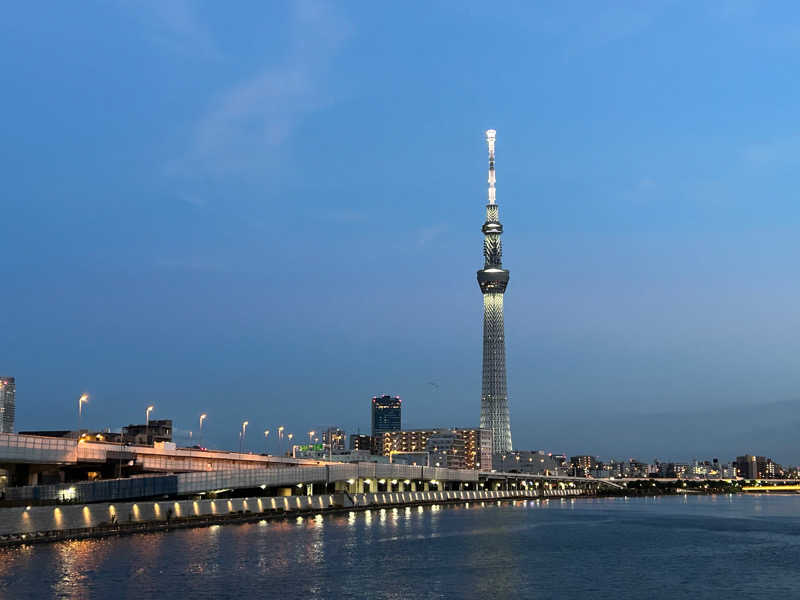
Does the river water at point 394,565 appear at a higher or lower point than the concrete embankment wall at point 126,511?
lower

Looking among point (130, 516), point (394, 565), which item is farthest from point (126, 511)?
point (394, 565)

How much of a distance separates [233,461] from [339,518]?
97.8ft

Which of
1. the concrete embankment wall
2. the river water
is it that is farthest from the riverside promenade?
the river water

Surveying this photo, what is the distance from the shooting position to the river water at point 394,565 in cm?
5875

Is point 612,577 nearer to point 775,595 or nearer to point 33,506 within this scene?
point 775,595

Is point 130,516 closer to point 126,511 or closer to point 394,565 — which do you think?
point 126,511

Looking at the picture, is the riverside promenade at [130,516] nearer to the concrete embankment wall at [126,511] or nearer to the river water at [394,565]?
the concrete embankment wall at [126,511]

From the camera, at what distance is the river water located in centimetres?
5875

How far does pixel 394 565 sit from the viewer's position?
7344cm

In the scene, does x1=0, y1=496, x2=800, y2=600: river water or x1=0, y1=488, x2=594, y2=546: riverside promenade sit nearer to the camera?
x1=0, y1=496, x2=800, y2=600: river water

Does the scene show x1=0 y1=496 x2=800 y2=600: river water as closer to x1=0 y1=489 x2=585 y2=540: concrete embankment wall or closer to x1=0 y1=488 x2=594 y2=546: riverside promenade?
x1=0 y1=488 x2=594 y2=546: riverside promenade

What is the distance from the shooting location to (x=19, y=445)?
9544cm

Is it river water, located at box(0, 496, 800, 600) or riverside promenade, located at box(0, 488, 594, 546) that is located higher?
riverside promenade, located at box(0, 488, 594, 546)

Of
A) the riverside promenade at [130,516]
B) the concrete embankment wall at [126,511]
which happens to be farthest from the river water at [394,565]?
the concrete embankment wall at [126,511]
